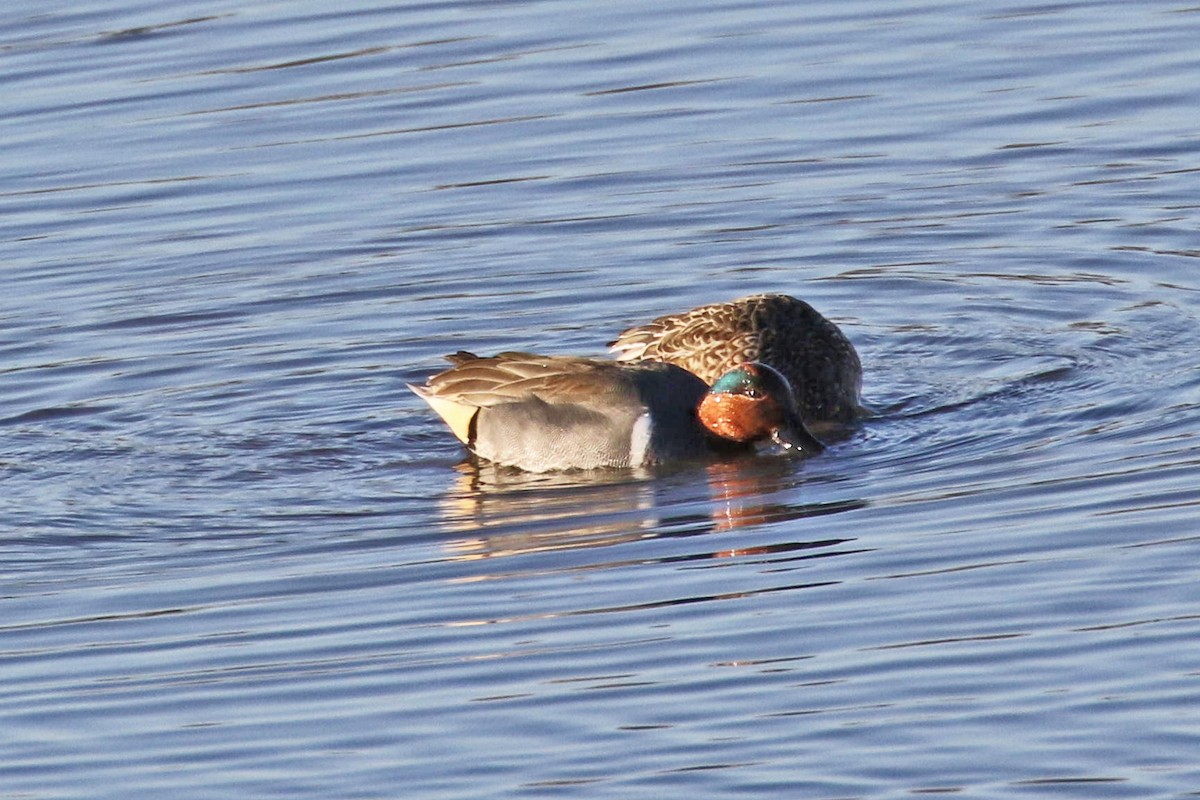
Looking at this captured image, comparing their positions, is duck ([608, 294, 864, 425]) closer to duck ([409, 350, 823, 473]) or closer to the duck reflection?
duck ([409, 350, 823, 473])

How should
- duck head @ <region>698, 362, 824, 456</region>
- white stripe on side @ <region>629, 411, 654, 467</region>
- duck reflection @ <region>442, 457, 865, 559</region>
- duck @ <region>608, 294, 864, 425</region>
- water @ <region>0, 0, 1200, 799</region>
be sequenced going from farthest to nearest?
duck @ <region>608, 294, 864, 425</region>
duck head @ <region>698, 362, 824, 456</region>
white stripe on side @ <region>629, 411, 654, 467</region>
duck reflection @ <region>442, 457, 865, 559</region>
water @ <region>0, 0, 1200, 799</region>

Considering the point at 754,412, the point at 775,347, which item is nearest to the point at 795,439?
the point at 754,412

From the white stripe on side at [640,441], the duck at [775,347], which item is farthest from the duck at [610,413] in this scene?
the duck at [775,347]

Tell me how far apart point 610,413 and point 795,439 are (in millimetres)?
941

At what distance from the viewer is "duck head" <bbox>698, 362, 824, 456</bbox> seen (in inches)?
506

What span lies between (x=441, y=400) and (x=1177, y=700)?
554cm

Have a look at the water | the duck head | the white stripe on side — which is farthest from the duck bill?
the white stripe on side

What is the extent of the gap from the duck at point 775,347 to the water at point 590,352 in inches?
13.2

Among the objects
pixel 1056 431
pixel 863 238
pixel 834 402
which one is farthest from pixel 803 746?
pixel 863 238

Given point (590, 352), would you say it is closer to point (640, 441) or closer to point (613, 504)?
point (640, 441)

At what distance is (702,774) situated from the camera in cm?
806

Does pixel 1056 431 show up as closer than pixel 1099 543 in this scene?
No

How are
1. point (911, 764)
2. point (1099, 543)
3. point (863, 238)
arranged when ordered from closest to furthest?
point (911, 764)
point (1099, 543)
point (863, 238)

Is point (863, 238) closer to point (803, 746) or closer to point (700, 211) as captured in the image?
point (700, 211)
